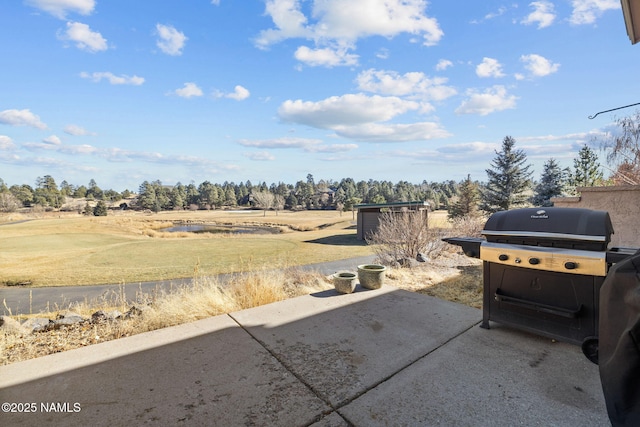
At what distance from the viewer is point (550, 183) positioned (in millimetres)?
21094

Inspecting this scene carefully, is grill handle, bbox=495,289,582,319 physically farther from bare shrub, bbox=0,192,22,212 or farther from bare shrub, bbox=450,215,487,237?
bare shrub, bbox=0,192,22,212

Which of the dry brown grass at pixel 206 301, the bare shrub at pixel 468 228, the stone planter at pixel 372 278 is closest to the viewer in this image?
the dry brown grass at pixel 206 301

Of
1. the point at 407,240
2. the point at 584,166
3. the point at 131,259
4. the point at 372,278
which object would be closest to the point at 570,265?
the point at 372,278

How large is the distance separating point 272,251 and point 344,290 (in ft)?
48.5

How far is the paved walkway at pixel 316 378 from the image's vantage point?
2.19 metres

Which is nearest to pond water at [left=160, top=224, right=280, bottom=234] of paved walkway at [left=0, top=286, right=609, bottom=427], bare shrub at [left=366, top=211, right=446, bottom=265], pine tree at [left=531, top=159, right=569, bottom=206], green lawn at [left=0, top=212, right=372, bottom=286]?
green lawn at [left=0, top=212, right=372, bottom=286]

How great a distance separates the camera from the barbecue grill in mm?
2816

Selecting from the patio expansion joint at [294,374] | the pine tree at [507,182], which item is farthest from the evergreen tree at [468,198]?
the patio expansion joint at [294,374]

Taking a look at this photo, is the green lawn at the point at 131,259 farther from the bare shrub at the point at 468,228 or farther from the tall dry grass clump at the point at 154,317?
the bare shrub at the point at 468,228

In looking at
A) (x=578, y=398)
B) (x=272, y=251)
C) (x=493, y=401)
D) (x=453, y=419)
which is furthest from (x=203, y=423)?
(x=272, y=251)

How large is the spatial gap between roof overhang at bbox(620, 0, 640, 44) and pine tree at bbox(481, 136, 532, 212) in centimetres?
2271

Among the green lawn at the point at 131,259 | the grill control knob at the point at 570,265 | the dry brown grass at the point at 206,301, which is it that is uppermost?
the grill control knob at the point at 570,265

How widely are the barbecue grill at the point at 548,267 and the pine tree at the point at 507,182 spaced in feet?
79.3

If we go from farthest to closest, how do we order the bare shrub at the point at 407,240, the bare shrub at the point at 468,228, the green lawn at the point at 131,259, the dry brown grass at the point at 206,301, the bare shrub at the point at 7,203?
the bare shrub at the point at 7,203, the green lawn at the point at 131,259, the bare shrub at the point at 468,228, the bare shrub at the point at 407,240, the dry brown grass at the point at 206,301
